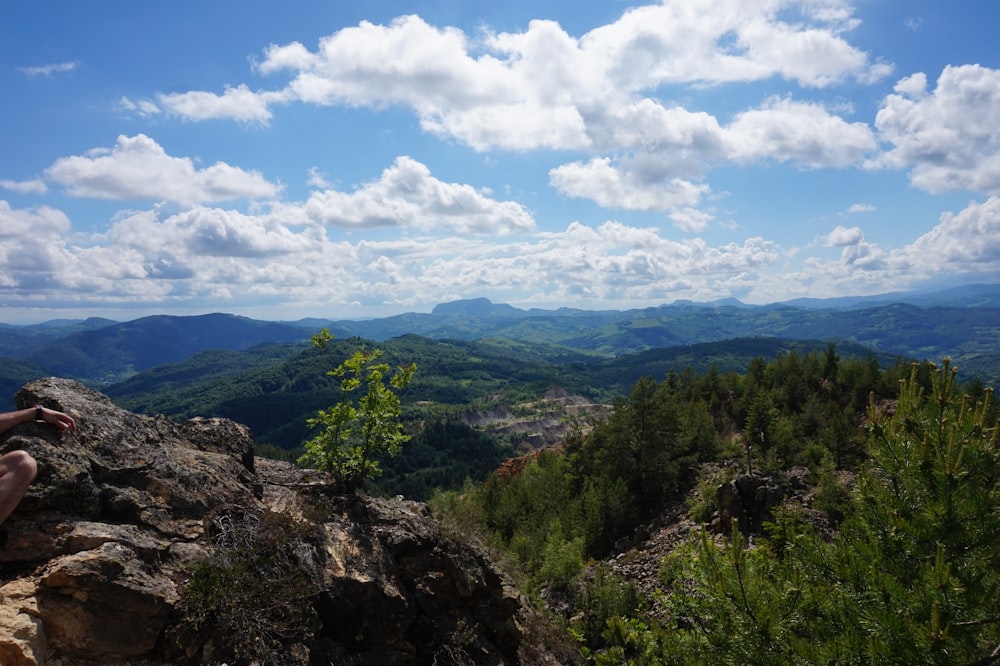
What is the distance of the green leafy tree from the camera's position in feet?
37.1

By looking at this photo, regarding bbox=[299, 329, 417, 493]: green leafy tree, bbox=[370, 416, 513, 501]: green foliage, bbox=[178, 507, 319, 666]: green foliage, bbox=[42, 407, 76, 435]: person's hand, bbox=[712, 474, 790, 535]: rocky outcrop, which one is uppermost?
bbox=[42, 407, 76, 435]: person's hand

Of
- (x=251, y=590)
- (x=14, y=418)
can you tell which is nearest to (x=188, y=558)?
(x=251, y=590)

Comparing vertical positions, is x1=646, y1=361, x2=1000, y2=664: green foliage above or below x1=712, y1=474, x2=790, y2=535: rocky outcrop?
above

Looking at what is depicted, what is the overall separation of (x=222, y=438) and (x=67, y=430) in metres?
4.22

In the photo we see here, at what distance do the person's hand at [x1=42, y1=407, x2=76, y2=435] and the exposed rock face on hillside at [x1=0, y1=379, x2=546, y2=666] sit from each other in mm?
179

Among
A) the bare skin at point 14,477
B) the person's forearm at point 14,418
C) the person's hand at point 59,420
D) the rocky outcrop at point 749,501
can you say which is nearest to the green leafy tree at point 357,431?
A: the person's hand at point 59,420

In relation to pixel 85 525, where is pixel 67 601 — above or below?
below

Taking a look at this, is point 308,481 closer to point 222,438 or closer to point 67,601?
point 222,438

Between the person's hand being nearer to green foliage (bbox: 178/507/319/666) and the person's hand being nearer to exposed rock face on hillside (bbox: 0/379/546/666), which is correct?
exposed rock face on hillside (bbox: 0/379/546/666)

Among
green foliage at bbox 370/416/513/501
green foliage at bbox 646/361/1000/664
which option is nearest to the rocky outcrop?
green foliage at bbox 646/361/1000/664

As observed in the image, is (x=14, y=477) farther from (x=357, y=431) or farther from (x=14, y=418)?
(x=357, y=431)

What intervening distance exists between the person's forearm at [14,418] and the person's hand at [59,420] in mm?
166

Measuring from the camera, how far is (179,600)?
23.7 ft

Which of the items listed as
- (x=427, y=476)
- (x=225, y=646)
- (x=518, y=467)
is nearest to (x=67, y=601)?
(x=225, y=646)
